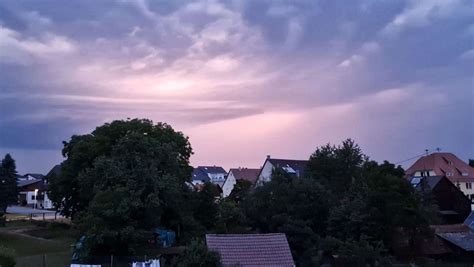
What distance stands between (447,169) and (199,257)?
68.2 meters

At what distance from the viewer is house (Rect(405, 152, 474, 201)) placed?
84.4 m

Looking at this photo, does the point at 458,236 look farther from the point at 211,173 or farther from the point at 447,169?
the point at 211,173

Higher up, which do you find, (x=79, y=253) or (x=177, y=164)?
(x=177, y=164)

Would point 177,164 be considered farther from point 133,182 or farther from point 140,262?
point 140,262

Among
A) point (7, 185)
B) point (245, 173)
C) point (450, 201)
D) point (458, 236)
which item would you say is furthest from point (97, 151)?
point (245, 173)

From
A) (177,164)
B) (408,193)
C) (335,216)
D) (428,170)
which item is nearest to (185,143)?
(177,164)

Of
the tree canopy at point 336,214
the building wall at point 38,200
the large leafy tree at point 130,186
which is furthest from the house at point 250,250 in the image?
the building wall at point 38,200

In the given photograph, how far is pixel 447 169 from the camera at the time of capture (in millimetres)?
85250

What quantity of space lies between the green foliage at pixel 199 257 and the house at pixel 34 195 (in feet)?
250

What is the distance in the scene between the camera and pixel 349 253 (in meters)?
34.1

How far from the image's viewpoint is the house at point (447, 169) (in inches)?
3322

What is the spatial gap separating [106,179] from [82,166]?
1204 centimetres

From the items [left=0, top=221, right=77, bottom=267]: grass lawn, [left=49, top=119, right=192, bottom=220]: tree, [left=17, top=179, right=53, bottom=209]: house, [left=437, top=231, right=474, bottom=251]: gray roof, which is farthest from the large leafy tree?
[left=17, top=179, right=53, bottom=209]: house

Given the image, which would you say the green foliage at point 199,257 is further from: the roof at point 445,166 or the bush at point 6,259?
the roof at point 445,166
